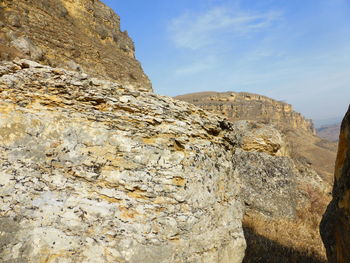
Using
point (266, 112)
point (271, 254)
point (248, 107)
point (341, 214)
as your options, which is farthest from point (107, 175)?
point (266, 112)

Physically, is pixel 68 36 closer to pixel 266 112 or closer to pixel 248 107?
pixel 248 107

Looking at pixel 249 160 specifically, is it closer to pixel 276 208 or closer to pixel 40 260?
pixel 276 208

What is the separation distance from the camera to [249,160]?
966 cm

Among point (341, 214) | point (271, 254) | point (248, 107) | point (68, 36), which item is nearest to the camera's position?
point (341, 214)

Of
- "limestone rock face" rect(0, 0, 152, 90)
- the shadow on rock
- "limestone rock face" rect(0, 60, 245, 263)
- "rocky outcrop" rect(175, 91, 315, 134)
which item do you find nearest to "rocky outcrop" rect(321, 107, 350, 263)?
"limestone rock face" rect(0, 60, 245, 263)

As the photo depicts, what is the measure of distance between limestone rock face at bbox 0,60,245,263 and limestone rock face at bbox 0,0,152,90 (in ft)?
18.6

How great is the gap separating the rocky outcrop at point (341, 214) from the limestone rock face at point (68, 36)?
31.0 feet

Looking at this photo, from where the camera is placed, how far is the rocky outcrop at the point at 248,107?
87375mm

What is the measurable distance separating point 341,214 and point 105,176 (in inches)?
135

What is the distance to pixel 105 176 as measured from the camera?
3365 mm

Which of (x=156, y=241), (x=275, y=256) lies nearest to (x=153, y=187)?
(x=156, y=241)

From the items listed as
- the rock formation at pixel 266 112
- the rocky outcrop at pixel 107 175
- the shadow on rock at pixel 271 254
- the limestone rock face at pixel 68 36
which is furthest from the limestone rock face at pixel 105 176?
the rock formation at pixel 266 112

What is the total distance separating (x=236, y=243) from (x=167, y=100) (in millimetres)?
2879

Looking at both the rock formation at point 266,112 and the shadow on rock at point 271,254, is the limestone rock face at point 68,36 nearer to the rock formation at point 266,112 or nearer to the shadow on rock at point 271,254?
the shadow on rock at point 271,254
